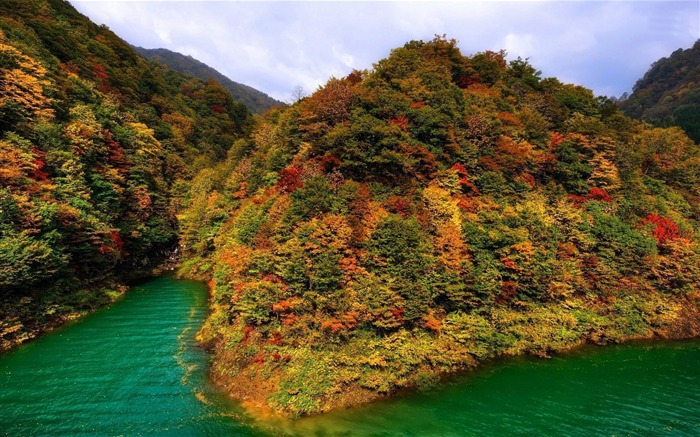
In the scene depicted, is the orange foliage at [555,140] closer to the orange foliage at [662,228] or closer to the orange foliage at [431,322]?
the orange foliage at [662,228]

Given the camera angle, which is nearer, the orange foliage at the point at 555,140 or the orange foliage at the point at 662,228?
the orange foliage at the point at 662,228

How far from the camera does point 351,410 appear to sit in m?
15.7

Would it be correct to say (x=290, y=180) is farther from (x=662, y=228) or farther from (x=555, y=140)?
(x=662, y=228)

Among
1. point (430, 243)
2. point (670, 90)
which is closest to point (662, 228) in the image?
point (430, 243)

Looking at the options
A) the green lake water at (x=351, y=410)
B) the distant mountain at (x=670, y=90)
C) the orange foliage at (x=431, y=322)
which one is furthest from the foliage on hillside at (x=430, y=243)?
the distant mountain at (x=670, y=90)

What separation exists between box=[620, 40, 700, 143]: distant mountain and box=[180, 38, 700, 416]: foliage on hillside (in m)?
80.1

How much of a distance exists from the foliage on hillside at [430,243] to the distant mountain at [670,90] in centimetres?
8005

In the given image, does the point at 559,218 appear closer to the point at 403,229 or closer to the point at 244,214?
the point at 403,229

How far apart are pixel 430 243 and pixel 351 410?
9.90 meters

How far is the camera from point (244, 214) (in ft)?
89.7

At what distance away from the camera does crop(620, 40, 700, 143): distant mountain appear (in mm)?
96000

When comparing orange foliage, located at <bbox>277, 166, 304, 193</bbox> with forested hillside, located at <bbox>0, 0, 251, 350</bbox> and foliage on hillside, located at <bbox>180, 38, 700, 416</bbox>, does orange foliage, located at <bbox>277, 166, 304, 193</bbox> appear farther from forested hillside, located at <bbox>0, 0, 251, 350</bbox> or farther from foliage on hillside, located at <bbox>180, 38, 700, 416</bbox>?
forested hillside, located at <bbox>0, 0, 251, 350</bbox>

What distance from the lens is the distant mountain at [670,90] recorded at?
3780 inches

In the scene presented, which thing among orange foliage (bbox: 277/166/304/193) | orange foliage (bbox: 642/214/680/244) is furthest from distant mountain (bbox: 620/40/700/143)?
orange foliage (bbox: 277/166/304/193)
